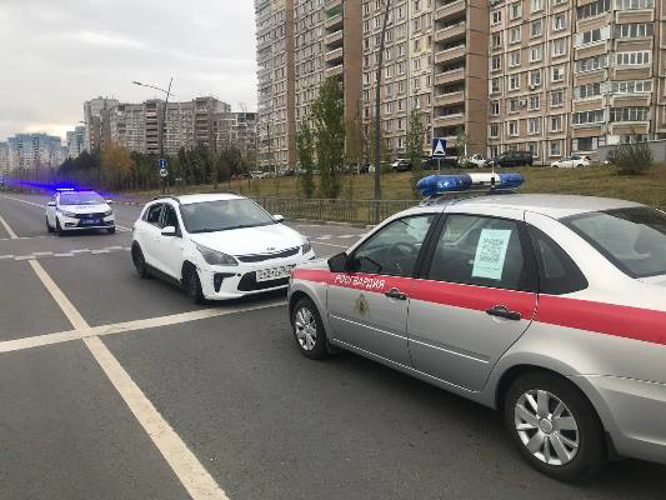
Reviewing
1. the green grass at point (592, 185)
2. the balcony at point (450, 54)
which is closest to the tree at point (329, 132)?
the green grass at point (592, 185)

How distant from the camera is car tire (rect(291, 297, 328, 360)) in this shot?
546cm

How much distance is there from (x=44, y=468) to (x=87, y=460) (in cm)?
24

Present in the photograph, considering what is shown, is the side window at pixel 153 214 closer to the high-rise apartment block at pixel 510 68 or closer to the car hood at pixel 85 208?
the car hood at pixel 85 208

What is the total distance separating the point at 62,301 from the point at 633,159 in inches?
1214

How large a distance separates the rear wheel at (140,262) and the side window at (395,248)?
254 inches

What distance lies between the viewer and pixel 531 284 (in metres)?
3.44

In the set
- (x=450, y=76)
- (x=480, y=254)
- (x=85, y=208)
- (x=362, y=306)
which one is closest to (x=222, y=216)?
(x=362, y=306)

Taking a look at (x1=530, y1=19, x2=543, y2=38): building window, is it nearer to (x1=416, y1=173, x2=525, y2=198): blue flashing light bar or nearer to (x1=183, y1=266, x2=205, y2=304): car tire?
(x1=183, y1=266, x2=205, y2=304): car tire

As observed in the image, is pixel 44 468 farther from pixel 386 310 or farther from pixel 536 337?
pixel 536 337

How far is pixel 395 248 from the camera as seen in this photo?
4695mm

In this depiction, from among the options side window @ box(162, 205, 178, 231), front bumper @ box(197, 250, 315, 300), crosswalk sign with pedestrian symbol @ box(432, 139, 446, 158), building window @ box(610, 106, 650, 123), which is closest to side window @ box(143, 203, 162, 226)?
side window @ box(162, 205, 178, 231)

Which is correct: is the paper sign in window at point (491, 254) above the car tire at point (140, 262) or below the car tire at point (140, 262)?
above

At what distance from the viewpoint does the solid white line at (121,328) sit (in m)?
6.49

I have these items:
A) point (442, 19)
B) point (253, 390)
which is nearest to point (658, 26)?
point (442, 19)
